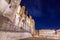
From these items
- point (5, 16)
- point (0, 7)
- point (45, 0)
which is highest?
point (45, 0)

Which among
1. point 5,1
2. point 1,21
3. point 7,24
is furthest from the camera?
point 5,1

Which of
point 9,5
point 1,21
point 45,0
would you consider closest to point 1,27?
point 1,21

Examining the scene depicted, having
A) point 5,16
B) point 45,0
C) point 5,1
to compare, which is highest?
point 45,0

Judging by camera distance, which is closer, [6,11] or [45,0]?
[6,11]

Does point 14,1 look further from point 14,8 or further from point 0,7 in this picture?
point 0,7

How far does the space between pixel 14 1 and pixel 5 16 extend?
0.32 meters

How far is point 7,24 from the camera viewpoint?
5.52 feet

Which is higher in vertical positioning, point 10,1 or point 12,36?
point 10,1

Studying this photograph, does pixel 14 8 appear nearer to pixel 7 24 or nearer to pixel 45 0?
pixel 7 24

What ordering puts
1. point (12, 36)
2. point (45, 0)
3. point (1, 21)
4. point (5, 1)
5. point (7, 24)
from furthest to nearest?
point (45, 0), point (5, 1), point (7, 24), point (1, 21), point (12, 36)

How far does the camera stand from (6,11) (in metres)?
1.76

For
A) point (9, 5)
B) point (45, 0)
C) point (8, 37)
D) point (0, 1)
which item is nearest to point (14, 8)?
point (9, 5)

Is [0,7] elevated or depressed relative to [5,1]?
depressed

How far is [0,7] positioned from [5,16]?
161 mm
